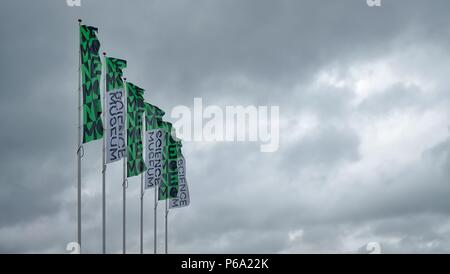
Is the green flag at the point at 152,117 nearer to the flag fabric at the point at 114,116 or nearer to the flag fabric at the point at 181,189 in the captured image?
the flag fabric at the point at 181,189

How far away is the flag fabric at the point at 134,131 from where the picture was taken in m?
50.0

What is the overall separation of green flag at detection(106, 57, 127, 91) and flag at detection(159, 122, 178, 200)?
49.1ft

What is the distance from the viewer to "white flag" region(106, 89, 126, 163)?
45.1 meters

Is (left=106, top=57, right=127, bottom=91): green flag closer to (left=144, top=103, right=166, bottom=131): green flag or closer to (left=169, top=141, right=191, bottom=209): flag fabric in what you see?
(left=144, top=103, right=166, bottom=131): green flag

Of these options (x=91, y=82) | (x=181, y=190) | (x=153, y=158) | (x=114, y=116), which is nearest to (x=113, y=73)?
(x=114, y=116)

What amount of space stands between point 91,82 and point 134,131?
365 inches

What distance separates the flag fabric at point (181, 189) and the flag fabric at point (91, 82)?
2351 centimetres
